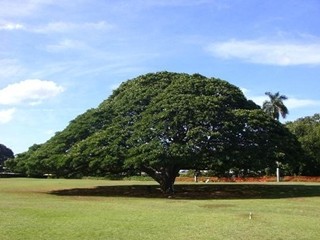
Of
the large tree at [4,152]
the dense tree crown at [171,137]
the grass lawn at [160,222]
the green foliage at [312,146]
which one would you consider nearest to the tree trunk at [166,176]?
the dense tree crown at [171,137]

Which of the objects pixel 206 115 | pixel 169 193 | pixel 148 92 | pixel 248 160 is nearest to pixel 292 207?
pixel 248 160

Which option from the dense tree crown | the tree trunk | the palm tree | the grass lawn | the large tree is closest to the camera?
the grass lawn

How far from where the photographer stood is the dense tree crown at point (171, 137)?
2616cm

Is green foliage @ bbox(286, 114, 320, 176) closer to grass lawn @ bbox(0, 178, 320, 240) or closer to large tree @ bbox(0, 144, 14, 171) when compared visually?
grass lawn @ bbox(0, 178, 320, 240)

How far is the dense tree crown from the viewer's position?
85.8ft

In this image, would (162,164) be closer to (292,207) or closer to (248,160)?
(248,160)

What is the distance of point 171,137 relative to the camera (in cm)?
2648

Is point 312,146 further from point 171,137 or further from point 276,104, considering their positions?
point 171,137

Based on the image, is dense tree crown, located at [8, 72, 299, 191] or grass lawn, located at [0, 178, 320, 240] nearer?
grass lawn, located at [0, 178, 320, 240]

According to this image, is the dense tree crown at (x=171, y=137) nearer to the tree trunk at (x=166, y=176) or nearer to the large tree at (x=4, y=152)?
the tree trunk at (x=166, y=176)

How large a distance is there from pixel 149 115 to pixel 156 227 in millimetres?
14316

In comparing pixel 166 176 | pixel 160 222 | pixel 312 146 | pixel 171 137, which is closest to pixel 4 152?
pixel 312 146

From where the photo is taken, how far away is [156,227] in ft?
45.1

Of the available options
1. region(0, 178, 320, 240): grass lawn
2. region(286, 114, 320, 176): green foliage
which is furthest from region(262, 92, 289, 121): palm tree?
region(0, 178, 320, 240): grass lawn
